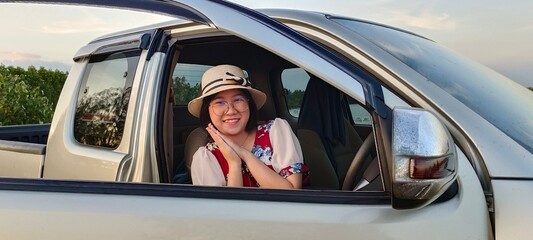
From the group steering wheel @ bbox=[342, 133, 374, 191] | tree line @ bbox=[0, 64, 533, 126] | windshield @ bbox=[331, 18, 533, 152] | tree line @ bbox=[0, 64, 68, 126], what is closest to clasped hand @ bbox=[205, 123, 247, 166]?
steering wheel @ bbox=[342, 133, 374, 191]

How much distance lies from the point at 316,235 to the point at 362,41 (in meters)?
0.71

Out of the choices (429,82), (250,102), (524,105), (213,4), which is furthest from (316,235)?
(524,105)

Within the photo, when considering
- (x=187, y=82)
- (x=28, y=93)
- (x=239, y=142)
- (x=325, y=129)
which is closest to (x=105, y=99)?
(x=187, y=82)

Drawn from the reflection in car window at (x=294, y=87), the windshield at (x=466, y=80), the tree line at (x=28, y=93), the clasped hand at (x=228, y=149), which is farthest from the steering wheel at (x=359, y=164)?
the tree line at (x=28, y=93)

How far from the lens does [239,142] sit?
84.0 inches

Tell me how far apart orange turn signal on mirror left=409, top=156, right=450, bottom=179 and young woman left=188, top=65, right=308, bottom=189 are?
684 mm

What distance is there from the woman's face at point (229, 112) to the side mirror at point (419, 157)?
100 centimetres

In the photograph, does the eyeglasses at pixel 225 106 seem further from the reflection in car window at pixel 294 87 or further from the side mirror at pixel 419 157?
the side mirror at pixel 419 157

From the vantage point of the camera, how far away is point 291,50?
1440mm

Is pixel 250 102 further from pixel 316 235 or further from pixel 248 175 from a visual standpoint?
pixel 316 235

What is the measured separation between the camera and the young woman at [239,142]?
1.89 metres

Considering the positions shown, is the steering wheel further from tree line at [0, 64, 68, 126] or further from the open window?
tree line at [0, 64, 68, 126]

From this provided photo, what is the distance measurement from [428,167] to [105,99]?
159cm

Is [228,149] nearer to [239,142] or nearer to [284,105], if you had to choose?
[239,142]
